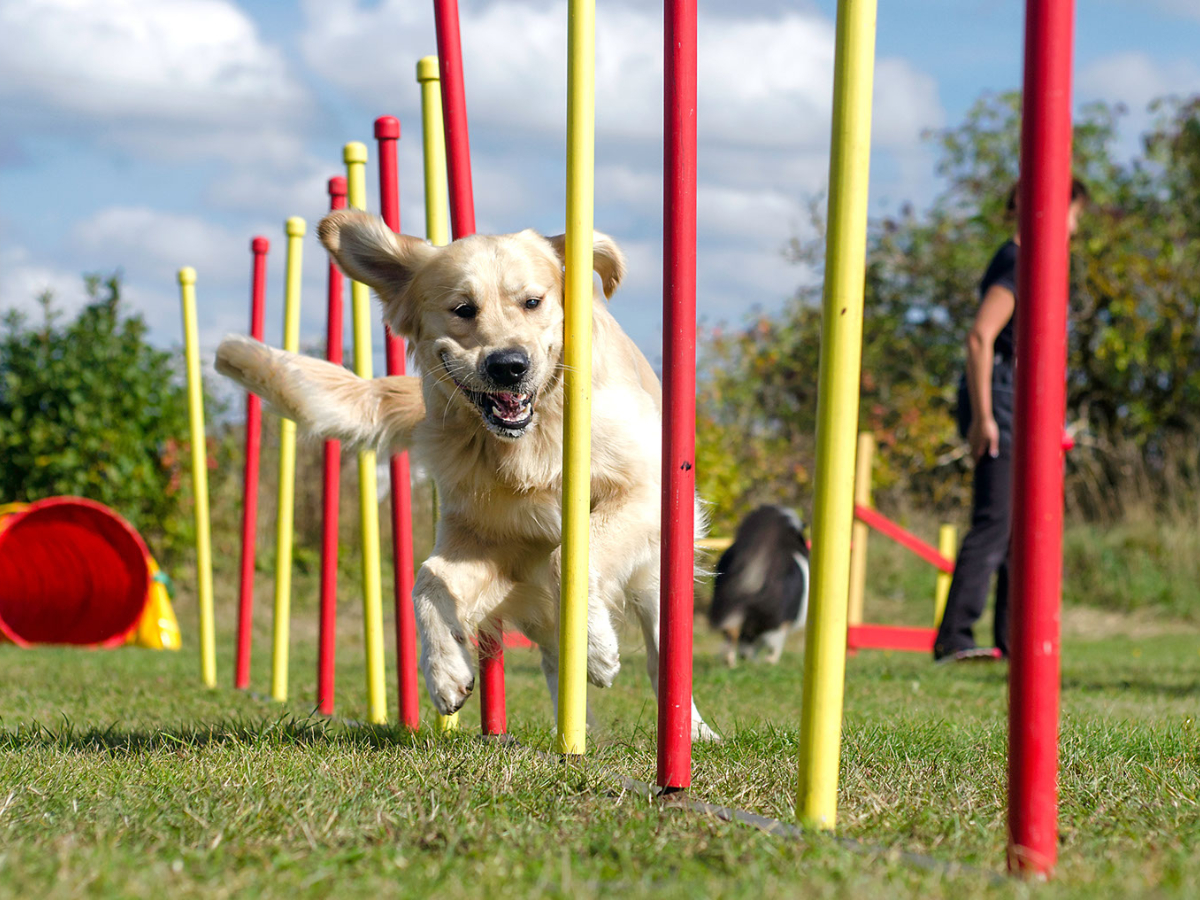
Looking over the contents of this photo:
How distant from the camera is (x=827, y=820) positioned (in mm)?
1853

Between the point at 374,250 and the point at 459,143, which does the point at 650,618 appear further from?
the point at 459,143

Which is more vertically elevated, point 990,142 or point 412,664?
Answer: point 990,142

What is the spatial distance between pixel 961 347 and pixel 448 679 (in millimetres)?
10902

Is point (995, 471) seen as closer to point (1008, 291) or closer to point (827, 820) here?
point (1008, 291)

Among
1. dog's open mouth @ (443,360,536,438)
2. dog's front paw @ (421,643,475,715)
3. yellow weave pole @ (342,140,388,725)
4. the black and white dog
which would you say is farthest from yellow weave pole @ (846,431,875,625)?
dog's front paw @ (421,643,475,715)

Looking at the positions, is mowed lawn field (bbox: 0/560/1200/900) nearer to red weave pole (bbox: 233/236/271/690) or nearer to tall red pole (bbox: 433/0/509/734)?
tall red pole (bbox: 433/0/509/734)

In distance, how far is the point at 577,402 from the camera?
2533 millimetres

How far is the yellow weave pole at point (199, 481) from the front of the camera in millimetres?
5621

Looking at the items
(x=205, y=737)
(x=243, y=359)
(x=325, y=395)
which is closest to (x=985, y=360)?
(x=325, y=395)

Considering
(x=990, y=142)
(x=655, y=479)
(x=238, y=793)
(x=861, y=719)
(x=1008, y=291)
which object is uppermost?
(x=990, y=142)

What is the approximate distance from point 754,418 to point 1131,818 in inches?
421

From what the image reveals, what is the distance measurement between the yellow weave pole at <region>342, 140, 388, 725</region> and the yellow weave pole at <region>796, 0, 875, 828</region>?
230 cm

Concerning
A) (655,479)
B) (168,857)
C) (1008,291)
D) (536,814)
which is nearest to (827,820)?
(536,814)

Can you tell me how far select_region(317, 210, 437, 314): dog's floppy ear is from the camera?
11.4ft
